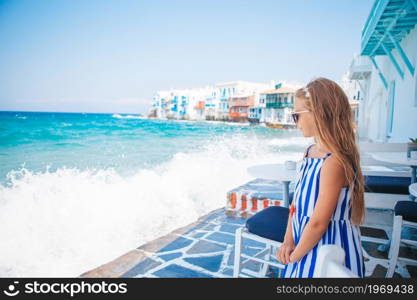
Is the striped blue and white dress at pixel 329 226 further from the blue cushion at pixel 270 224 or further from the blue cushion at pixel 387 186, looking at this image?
the blue cushion at pixel 387 186

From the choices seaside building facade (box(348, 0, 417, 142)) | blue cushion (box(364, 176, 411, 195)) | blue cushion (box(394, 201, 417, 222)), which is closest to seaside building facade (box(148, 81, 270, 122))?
seaside building facade (box(348, 0, 417, 142))

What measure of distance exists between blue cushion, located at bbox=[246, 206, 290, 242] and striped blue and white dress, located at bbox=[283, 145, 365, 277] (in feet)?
1.28

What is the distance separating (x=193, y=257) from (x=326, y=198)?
176cm

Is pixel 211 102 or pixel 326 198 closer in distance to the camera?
pixel 326 198

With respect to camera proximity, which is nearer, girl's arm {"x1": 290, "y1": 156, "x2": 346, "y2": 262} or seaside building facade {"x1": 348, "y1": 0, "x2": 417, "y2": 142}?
girl's arm {"x1": 290, "y1": 156, "x2": 346, "y2": 262}

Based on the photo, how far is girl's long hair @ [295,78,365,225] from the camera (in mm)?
925

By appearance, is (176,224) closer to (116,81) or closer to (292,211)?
(292,211)

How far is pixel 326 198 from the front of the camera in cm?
89

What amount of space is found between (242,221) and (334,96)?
8.54 ft

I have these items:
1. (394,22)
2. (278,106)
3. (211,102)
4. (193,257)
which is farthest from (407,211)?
(211,102)

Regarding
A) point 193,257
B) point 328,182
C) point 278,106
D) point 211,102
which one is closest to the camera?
point 328,182

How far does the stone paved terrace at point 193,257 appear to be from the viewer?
6.90 feet

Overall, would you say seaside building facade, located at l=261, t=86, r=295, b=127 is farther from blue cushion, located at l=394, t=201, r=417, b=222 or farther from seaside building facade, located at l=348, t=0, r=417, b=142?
blue cushion, located at l=394, t=201, r=417, b=222

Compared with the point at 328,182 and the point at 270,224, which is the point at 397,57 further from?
the point at 328,182
